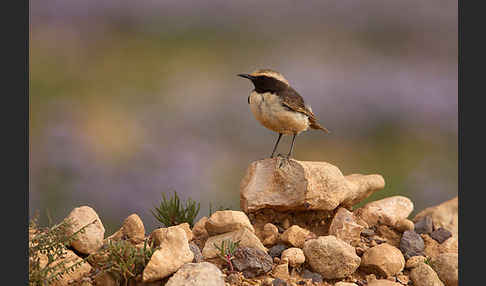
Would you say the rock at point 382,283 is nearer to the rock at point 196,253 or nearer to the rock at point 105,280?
the rock at point 196,253

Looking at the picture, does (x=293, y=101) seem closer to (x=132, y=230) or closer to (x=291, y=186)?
(x=291, y=186)

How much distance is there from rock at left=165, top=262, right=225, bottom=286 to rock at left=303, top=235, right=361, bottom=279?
0.97 metres

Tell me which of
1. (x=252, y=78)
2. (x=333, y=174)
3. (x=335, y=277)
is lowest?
(x=335, y=277)

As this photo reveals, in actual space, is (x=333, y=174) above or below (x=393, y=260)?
above

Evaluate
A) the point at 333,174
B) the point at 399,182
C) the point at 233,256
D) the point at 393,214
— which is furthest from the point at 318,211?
the point at 399,182

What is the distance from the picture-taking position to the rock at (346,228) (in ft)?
19.1

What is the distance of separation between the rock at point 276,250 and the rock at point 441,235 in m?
2.00

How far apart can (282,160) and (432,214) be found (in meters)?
2.23

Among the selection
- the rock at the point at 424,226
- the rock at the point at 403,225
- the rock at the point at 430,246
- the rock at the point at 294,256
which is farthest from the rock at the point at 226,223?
the rock at the point at 424,226

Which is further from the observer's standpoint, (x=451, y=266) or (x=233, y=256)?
(x=451, y=266)

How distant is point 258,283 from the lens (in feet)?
16.3

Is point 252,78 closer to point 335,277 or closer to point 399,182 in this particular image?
point 335,277

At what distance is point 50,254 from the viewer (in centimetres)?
513

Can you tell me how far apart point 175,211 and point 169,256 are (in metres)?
1.59
